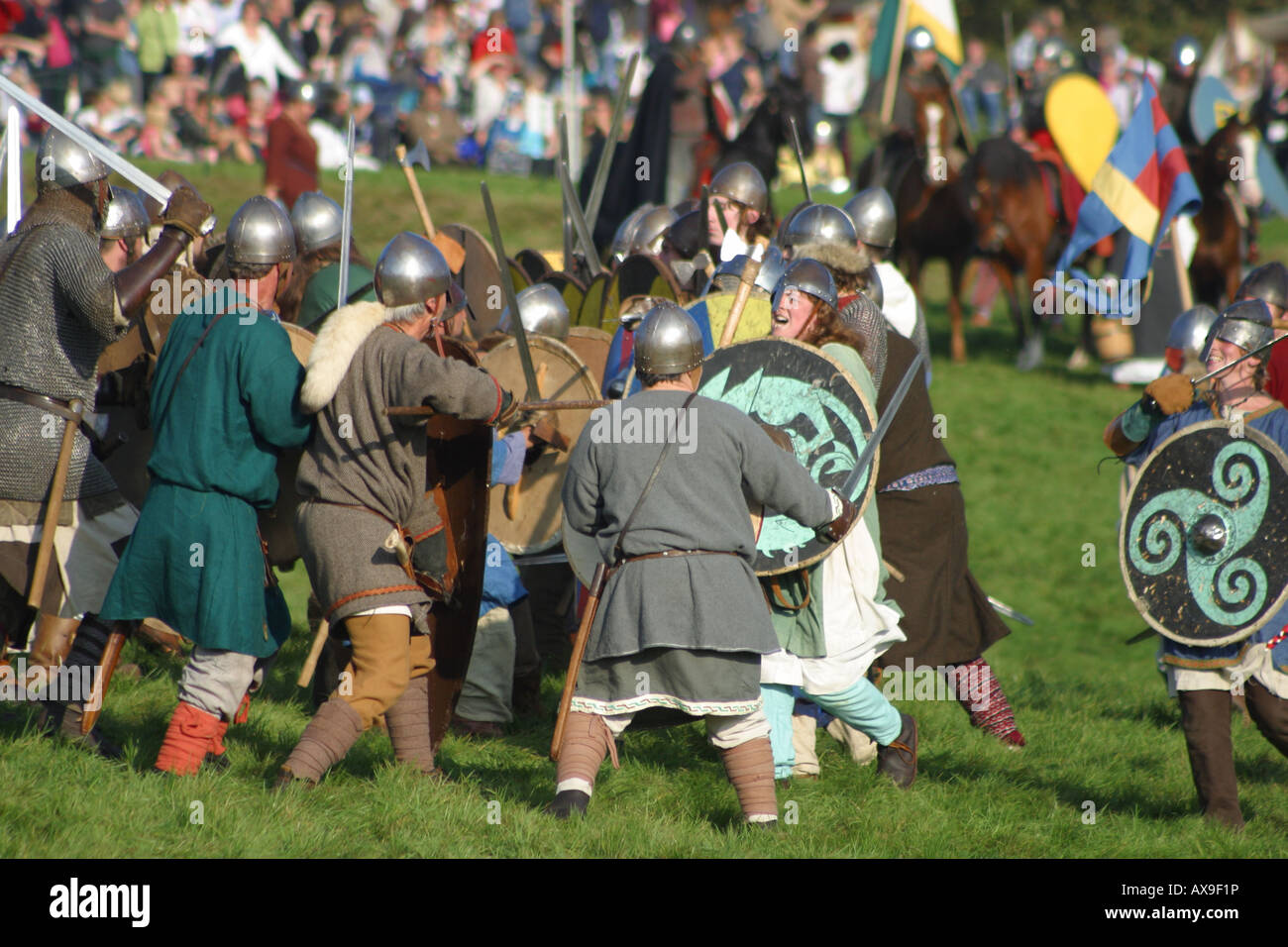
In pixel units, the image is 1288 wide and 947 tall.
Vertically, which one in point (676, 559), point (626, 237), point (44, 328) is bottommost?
point (676, 559)

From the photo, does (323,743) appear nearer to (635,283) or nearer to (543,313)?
(543,313)

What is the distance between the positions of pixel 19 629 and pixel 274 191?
798 centimetres

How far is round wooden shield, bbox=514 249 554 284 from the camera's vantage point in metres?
8.25

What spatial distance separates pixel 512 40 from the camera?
18328 millimetres

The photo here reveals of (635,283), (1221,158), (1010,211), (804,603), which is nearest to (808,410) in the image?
(804,603)

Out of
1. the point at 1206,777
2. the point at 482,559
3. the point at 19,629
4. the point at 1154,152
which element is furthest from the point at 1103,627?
the point at 19,629

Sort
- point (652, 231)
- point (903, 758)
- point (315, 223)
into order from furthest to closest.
Result: point (652, 231)
point (315, 223)
point (903, 758)

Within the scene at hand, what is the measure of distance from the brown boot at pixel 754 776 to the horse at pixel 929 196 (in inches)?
393

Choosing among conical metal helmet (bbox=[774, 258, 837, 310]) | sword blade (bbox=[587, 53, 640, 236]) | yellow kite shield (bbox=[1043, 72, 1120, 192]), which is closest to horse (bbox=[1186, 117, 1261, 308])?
yellow kite shield (bbox=[1043, 72, 1120, 192])

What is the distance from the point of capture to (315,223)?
6.73 metres

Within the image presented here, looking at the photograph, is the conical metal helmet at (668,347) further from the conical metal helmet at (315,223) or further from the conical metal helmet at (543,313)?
the conical metal helmet at (315,223)

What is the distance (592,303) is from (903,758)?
273cm

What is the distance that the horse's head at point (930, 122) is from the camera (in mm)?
14227

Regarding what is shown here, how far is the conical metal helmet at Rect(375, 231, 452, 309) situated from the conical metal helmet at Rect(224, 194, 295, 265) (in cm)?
45
